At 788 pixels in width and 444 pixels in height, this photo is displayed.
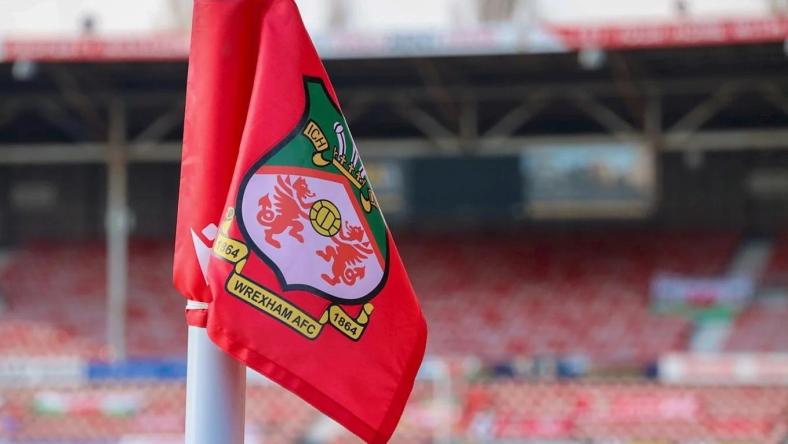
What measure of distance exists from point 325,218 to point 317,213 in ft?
0.06

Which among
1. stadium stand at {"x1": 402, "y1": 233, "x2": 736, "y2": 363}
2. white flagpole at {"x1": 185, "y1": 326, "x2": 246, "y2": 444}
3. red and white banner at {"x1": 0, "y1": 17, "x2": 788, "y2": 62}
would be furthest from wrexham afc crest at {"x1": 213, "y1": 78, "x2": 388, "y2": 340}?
stadium stand at {"x1": 402, "y1": 233, "x2": 736, "y2": 363}

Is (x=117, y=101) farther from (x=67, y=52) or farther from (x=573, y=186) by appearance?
(x=573, y=186)

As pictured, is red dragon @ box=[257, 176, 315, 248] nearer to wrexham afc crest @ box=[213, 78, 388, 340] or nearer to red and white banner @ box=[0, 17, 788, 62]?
wrexham afc crest @ box=[213, 78, 388, 340]

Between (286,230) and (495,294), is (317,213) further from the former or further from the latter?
(495,294)

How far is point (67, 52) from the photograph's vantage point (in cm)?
1438

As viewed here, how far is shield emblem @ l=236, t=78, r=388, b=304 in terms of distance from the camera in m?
1.86

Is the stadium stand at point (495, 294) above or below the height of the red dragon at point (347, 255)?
above

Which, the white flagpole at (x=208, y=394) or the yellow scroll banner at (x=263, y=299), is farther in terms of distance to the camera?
the white flagpole at (x=208, y=394)

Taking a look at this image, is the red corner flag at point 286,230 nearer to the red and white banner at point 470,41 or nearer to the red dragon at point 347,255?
the red dragon at point 347,255

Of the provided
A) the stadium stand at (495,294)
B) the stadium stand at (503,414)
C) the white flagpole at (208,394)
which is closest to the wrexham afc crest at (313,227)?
the white flagpole at (208,394)

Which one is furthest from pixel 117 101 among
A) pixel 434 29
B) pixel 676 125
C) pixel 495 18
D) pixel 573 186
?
pixel 495 18

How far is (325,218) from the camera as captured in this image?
1.95 meters

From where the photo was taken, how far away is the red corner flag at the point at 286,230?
1.84 meters

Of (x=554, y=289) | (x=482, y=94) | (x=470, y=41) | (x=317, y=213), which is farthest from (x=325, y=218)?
(x=554, y=289)
